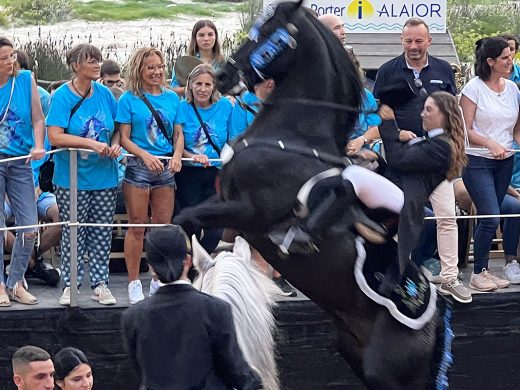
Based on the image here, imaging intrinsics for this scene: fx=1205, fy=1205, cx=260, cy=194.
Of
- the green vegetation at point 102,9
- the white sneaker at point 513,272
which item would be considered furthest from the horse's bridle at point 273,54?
the green vegetation at point 102,9

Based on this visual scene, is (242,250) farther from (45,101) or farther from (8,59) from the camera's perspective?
(45,101)

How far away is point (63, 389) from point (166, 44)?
8964 mm

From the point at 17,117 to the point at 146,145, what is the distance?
80 centimetres

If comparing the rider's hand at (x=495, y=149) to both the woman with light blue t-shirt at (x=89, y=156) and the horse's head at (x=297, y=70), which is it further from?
the horse's head at (x=297, y=70)

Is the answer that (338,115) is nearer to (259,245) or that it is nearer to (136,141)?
(259,245)

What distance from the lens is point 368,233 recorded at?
5301 mm

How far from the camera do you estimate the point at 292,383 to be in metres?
7.80

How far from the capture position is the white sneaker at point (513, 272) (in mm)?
8086

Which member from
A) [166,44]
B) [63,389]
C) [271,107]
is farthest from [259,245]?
[166,44]

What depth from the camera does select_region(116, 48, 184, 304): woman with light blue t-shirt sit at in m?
7.30

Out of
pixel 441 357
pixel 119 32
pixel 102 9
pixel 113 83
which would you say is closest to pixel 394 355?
pixel 441 357

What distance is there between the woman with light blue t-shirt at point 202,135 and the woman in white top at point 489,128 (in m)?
1.60

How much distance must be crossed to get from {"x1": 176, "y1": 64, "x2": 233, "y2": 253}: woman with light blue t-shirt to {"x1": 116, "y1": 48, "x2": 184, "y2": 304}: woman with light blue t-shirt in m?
0.09

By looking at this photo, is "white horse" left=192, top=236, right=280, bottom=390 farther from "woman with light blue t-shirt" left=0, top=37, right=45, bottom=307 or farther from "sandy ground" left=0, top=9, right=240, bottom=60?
"sandy ground" left=0, top=9, right=240, bottom=60
